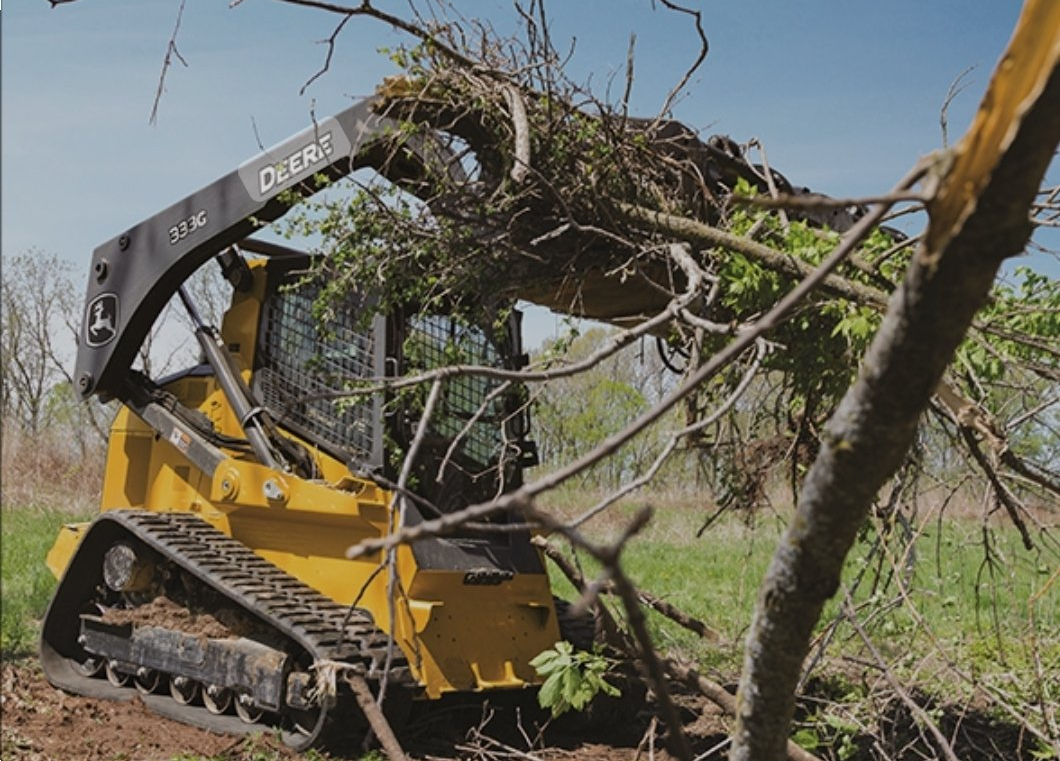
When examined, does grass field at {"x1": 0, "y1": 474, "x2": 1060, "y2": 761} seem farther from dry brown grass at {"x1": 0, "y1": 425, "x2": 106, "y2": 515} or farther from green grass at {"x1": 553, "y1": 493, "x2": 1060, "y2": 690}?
dry brown grass at {"x1": 0, "y1": 425, "x2": 106, "y2": 515}

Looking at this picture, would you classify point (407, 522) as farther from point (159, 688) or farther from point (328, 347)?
point (159, 688)

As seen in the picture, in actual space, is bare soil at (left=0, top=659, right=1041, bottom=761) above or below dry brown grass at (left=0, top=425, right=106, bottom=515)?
below

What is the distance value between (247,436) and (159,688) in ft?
5.15

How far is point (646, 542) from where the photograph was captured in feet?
55.7

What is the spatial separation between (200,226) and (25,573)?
250 inches

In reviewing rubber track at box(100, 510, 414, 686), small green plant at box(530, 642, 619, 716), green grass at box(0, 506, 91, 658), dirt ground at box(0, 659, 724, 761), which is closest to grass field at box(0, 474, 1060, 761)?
green grass at box(0, 506, 91, 658)

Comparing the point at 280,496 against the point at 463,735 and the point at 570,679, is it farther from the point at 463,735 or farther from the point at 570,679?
the point at 570,679

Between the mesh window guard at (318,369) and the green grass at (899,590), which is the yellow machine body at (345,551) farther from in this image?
the green grass at (899,590)

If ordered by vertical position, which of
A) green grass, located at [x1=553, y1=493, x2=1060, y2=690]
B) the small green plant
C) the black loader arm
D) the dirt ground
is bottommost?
the dirt ground

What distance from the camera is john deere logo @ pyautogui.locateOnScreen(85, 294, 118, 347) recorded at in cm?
714

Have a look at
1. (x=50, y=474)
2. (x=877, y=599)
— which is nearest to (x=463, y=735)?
(x=877, y=599)

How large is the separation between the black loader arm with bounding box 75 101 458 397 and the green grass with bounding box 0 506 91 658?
249 cm

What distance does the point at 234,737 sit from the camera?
6.00 m

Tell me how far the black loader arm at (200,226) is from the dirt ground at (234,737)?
6.18 feet
